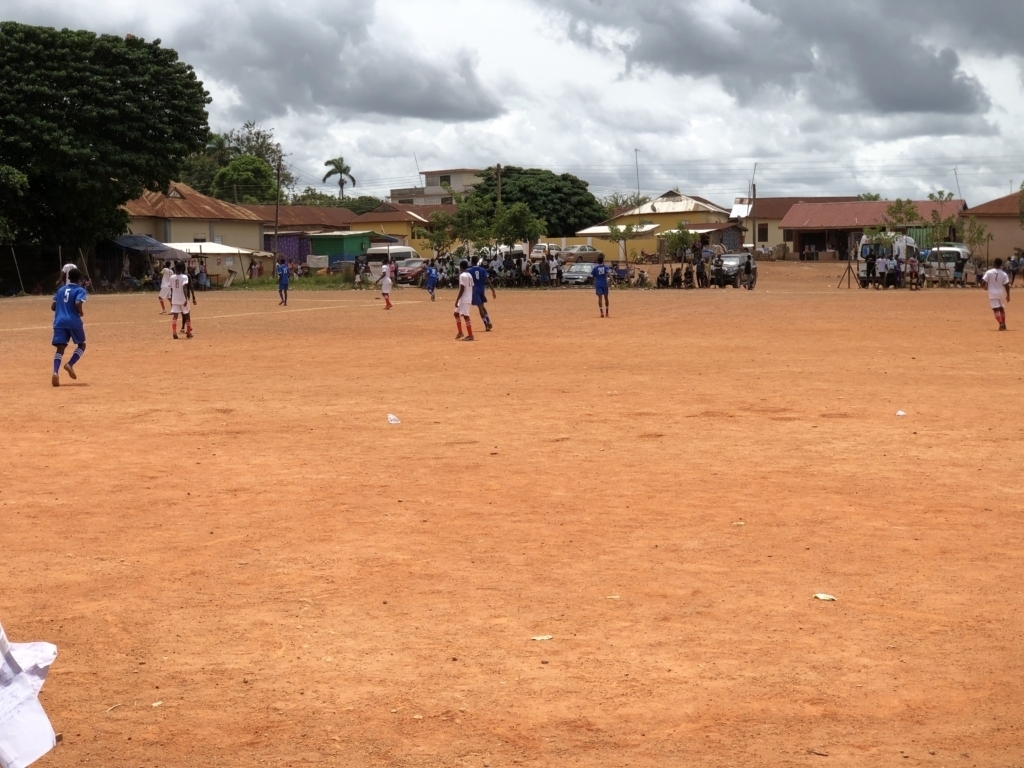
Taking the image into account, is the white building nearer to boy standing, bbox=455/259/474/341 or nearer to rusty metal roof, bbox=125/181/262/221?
rusty metal roof, bbox=125/181/262/221

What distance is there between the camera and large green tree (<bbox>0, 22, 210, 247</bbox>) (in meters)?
52.5

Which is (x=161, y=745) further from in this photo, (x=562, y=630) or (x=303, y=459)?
(x=303, y=459)

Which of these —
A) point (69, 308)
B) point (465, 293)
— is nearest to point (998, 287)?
point (465, 293)

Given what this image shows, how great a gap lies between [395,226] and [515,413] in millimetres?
80976

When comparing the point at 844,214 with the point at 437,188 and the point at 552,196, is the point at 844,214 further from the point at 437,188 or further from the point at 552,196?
the point at 437,188

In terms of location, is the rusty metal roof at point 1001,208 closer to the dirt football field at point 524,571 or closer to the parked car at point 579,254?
the parked car at point 579,254

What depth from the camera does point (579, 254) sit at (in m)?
73.4

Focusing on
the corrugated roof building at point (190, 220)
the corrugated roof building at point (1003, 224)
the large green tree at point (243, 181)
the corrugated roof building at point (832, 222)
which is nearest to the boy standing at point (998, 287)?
the corrugated roof building at point (1003, 224)

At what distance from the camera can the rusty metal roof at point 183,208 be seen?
7000 cm

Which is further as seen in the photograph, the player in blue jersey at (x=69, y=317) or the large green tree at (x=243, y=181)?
the large green tree at (x=243, y=181)

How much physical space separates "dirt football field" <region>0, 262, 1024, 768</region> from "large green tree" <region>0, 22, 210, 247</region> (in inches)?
1545

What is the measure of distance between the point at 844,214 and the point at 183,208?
42437mm

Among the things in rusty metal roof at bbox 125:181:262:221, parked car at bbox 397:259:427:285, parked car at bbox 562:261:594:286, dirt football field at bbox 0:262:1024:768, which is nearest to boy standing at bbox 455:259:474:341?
dirt football field at bbox 0:262:1024:768

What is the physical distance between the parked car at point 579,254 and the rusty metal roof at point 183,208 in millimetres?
19222
